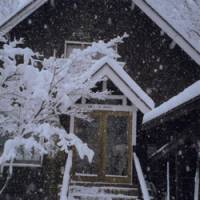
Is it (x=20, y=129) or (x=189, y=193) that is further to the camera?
(x=20, y=129)

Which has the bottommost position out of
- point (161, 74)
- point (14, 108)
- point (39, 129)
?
point (39, 129)

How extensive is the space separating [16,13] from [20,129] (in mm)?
6230

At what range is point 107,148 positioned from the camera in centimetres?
1147

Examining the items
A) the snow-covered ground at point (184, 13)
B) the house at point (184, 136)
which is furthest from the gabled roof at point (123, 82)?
the snow-covered ground at point (184, 13)

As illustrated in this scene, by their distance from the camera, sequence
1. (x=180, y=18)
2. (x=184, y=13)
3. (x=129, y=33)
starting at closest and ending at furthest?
1. (x=129, y=33)
2. (x=180, y=18)
3. (x=184, y=13)

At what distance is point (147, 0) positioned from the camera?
12.7m

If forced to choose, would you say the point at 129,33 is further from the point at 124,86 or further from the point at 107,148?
the point at 107,148

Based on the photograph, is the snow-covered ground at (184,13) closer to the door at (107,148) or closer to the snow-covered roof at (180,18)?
A: the snow-covered roof at (180,18)

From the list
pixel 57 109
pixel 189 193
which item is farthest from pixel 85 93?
pixel 189 193

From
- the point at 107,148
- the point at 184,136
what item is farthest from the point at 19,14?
the point at 184,136

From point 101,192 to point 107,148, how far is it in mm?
1610

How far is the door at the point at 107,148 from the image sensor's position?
37.2 feet

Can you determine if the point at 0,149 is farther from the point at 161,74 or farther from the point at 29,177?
the point at 161,74

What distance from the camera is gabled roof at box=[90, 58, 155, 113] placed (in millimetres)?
10516
